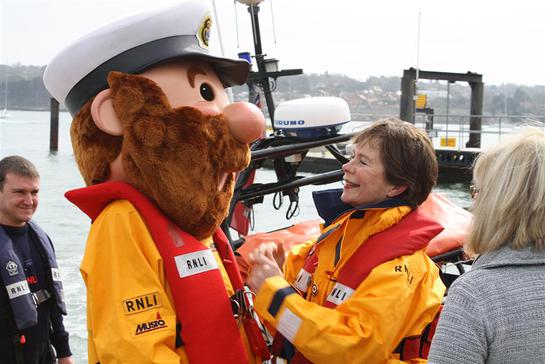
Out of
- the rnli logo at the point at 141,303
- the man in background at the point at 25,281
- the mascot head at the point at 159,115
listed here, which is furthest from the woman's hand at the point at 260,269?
the man in background at the point at 25,281

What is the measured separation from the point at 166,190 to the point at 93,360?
1.70 feet

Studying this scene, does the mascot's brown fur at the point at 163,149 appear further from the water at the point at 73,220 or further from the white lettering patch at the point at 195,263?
the water at the point at 73,220

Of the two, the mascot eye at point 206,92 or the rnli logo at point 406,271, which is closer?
the rnli logo at point 406,271

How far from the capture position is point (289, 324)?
1.64 m

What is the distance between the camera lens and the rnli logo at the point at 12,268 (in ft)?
8.27

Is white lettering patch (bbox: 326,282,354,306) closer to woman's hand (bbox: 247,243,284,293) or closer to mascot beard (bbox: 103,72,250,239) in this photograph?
woman's hand (bbox: 247,243,284,293)

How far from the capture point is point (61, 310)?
2.78m

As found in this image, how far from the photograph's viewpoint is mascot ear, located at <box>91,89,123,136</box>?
1779mm

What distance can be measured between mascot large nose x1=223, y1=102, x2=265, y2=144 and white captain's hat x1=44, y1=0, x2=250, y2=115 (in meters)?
0.20

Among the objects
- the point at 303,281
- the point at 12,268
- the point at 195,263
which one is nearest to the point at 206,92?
the point at 195,263

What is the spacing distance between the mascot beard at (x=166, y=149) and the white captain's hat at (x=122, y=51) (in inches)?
3.4

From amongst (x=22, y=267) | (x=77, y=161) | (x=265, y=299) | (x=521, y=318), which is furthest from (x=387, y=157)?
(x=22, y=267)

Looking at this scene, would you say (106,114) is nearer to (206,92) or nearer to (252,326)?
(206,92)

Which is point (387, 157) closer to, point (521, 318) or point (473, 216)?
point (473, 216)
